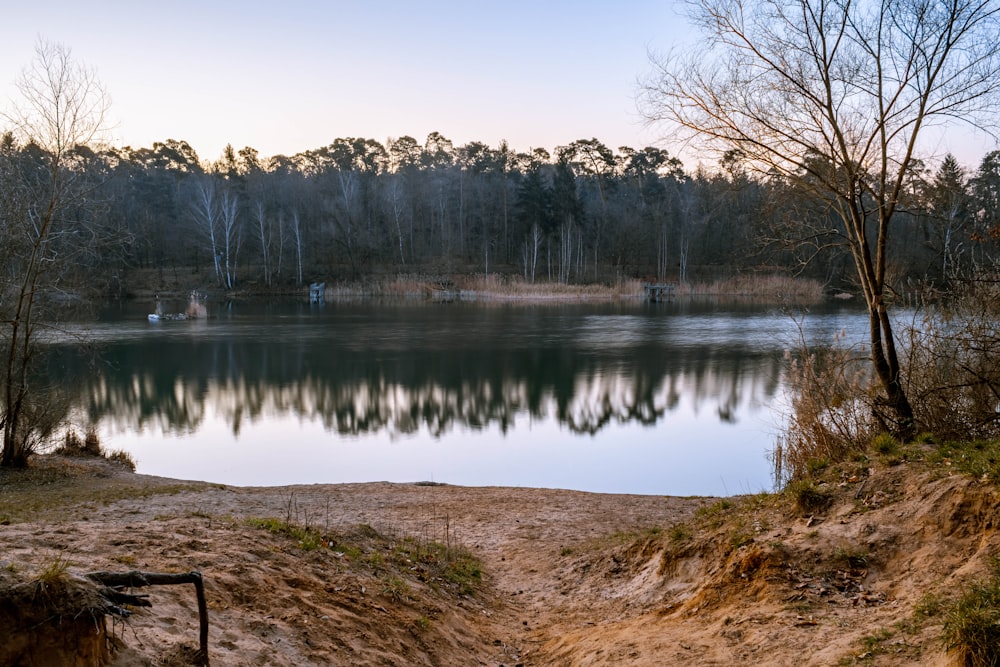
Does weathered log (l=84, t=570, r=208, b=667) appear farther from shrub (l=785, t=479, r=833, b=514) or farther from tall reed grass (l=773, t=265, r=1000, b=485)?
tall reed grass (l=773, t=265, r=1000, b=485)

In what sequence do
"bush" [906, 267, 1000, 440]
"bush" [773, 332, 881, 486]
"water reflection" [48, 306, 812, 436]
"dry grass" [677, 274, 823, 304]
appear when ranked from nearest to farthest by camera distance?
"bush" [906, 267, 1000, 440] < "bush" [773, 332, 881, 486] < "water reflection" [48, 306, 812, 436] < "dry grass" [677, 274, 823, 304]

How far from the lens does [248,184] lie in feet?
257

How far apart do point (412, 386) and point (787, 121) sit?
1608cm

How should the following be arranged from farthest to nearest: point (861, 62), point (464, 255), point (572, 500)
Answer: point (464, 255), point (572, 500), point (861, 62)

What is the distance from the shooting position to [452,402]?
2062 cm

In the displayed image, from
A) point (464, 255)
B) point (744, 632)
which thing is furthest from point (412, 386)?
point (464, 255)

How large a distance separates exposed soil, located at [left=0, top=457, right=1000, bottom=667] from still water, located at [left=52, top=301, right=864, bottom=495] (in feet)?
21.6

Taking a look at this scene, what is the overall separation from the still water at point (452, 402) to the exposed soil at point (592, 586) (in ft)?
21.6

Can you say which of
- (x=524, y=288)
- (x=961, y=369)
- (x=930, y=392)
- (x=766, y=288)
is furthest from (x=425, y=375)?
(x=766, y=288)

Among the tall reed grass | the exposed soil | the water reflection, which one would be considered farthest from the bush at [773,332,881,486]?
the water reflection

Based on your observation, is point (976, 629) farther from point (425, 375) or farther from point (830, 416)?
point (425, 375)

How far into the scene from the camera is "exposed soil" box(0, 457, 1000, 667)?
3938 mm

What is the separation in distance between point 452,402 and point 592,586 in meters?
14.3

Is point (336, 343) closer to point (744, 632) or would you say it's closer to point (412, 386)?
point (412, 386)
